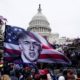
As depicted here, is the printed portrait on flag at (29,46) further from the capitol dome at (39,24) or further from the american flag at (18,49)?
the capitol dome at (39,24)

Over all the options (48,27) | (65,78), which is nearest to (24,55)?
(65,78)

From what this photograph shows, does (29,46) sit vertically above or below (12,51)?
above

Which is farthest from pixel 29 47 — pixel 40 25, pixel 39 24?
pixel 39 24

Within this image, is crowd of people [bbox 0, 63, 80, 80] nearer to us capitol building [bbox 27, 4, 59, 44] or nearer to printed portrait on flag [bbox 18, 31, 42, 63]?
printed portrait on flag [bbox 18, 31, 42, 63]

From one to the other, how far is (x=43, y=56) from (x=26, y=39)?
0.56 meters

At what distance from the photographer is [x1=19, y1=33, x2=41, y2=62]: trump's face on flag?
9.54m

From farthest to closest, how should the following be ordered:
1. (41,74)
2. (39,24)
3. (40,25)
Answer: (39,24), (40,25), (41,74)

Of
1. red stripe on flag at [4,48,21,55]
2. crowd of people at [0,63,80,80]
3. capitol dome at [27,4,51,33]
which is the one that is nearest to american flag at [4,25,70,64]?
red stripe on flag at [4,48,21,55]

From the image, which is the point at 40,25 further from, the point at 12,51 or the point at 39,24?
the point at 12,51

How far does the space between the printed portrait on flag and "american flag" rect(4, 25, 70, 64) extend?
0.07 metres

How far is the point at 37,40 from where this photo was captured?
9.67m

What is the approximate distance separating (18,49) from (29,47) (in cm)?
26

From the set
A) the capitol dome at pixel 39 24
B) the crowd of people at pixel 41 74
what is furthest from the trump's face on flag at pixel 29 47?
the capitol dome at pixel 39 24

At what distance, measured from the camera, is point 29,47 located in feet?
31.6
